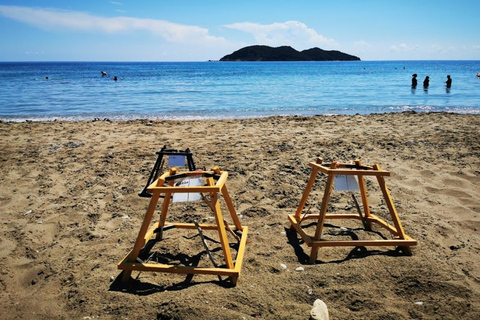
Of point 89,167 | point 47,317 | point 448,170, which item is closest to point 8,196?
point 89,167

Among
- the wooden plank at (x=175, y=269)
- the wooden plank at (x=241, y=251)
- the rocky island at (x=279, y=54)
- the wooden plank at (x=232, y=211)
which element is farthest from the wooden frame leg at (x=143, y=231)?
the rocky island at (x=279, y=54)

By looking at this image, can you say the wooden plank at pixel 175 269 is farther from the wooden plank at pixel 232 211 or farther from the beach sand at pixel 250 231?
the wooden plank at pixel 232 211

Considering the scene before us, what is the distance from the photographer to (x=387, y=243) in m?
3.49

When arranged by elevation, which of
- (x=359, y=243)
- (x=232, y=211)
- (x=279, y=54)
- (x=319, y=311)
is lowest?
(x=319, y=311)

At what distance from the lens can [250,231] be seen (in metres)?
4.14

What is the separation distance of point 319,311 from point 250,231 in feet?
5.31

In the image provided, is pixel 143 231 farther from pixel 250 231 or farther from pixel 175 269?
pixel 250 231

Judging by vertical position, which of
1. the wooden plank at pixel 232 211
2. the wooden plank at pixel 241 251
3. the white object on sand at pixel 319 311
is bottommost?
the white object on sand at pixel 319 311

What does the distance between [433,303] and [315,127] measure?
295 inches

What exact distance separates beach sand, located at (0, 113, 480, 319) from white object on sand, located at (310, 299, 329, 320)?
10cm

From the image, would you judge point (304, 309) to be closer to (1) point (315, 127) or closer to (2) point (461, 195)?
(2) point (461, 195)

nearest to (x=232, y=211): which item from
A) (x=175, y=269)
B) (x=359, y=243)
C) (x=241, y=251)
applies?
(x=241, y=251)

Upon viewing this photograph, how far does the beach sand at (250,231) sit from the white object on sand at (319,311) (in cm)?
10

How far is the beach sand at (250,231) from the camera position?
2834 mm
